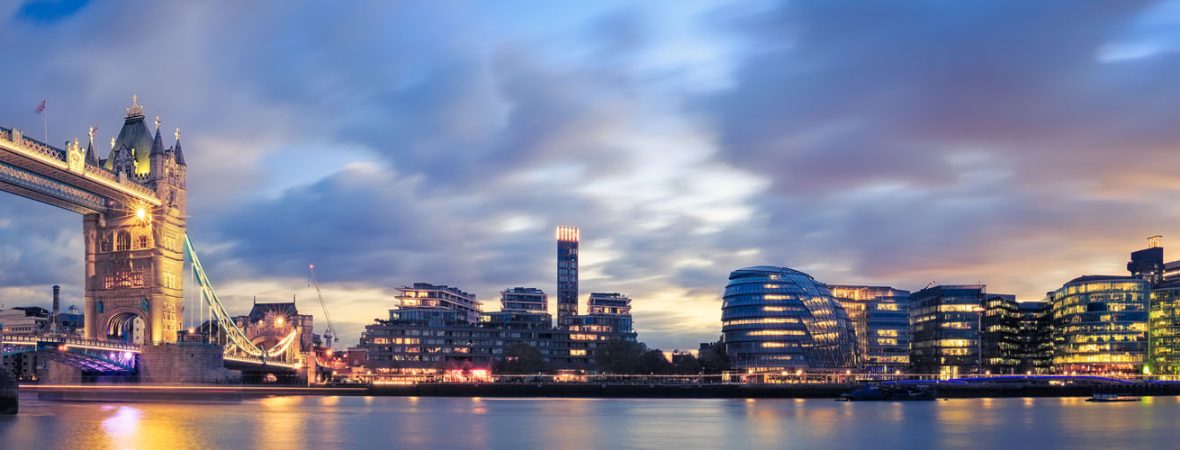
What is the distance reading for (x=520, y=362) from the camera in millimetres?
193875

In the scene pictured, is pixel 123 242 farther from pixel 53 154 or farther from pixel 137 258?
pixel 53 154

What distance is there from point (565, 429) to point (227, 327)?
82544 millimetres

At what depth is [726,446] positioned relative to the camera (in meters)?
61.0

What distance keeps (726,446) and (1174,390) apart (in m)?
147

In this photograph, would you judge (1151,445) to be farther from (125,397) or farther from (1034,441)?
(125,397)

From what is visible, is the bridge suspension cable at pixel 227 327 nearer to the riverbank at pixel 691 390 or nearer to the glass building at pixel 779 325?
the riverbank at pixel 691 390

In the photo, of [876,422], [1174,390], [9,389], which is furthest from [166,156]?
[1174,390]

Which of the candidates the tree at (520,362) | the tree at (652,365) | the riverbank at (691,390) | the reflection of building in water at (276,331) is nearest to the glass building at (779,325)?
the tree at (652,365)

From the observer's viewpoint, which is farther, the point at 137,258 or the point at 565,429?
the point at 137,258

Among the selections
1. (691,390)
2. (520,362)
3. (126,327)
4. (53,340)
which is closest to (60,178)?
(53,340)

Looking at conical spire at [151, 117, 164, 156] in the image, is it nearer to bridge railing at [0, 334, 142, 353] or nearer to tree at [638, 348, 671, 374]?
bridge railing at [0, 334, 142, 353]

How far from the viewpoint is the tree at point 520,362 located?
194 metres

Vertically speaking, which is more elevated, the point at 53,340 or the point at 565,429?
the point at 53,340

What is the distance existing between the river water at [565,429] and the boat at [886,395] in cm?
3992
